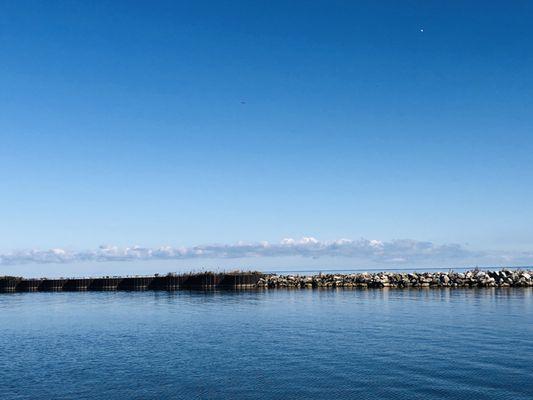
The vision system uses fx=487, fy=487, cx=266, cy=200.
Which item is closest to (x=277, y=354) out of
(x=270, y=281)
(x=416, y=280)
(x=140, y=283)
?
(x=416, y=280)

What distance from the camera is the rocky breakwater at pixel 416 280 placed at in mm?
109812

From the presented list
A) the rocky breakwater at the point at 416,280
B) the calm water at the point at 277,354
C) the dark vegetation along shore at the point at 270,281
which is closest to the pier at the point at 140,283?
the dark vegetation along shore at the point at 270,281

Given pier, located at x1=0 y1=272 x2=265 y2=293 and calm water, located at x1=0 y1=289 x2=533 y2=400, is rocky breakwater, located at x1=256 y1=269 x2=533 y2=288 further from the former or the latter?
calm water, located at x1=0 y1=289 x2=533 y2=400

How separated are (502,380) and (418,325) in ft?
72.5

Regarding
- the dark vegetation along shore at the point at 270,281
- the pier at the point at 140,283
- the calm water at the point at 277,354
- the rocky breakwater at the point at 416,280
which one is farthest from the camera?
the pier at the point at 140,283

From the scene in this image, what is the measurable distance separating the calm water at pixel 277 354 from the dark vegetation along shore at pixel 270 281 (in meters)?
46.9

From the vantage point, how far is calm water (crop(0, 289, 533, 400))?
94.3 ft

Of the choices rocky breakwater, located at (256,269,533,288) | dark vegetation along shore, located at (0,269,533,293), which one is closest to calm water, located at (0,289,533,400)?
rocky breakwater, located at (256,269,533,288)

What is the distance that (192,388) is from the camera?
96.4ft

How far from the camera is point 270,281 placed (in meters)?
127

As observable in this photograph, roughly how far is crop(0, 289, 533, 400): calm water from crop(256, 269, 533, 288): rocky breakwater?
45772 millimetres

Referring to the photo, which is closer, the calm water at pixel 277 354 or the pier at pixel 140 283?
→ the calm water at pixel 277 354

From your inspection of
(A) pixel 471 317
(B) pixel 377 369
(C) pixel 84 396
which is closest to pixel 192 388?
(C) pixel 84 396

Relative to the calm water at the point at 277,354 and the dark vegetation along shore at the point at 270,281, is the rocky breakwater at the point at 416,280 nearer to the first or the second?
the dark vegetation along shore at the point at 270,281
